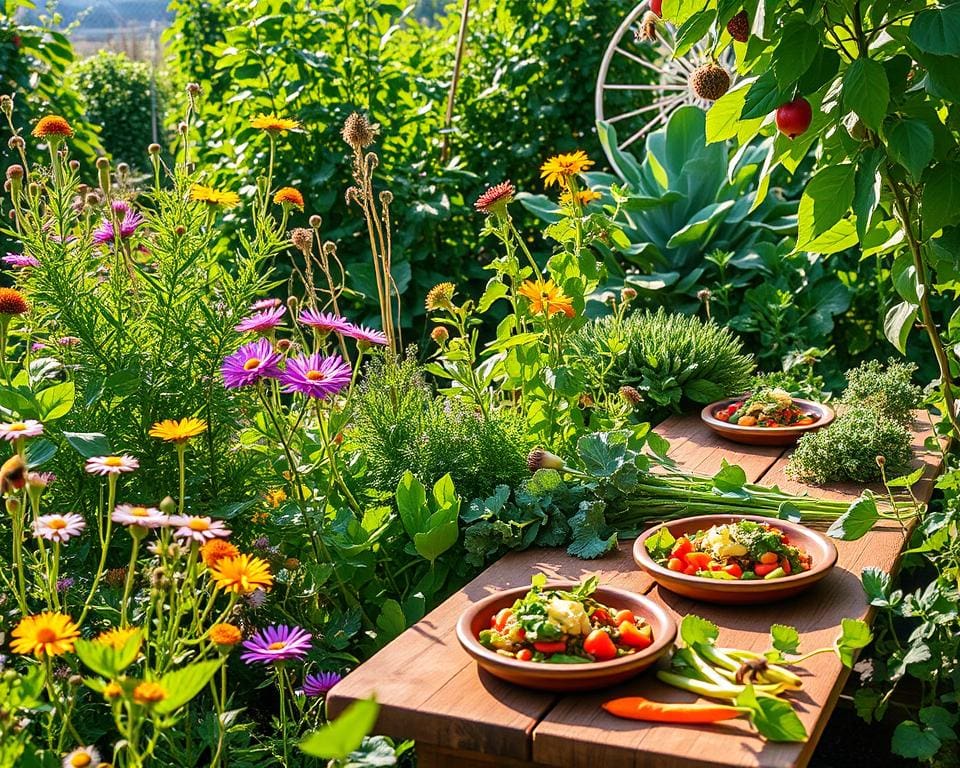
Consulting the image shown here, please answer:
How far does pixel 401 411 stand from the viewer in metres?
2.29

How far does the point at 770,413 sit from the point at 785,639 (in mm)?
1252

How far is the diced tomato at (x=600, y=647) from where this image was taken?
1.46m

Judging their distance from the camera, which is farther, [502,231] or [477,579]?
[502,231]

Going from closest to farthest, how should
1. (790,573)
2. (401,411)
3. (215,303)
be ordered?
(790,573) → (215,303) → (401,411)

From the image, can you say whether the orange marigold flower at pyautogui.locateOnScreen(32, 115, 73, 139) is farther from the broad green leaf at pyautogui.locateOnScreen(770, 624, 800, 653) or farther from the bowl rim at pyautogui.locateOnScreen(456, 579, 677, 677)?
the broad green leaf at pyautogui.locateOnScreen(770, 624, 800, 653)

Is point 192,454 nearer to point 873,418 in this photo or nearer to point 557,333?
point 557,333

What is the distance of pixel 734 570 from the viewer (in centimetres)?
174

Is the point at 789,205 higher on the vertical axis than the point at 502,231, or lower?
lower

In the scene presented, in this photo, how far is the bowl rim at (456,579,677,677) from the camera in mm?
1401

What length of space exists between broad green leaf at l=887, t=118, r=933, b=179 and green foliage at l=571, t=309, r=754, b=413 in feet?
4.00

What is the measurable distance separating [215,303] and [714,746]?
1.29 metres

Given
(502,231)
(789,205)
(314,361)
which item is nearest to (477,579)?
(314,361)

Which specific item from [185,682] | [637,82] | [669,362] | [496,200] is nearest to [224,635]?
[185,682]

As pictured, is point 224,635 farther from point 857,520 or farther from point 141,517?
point 857,520
